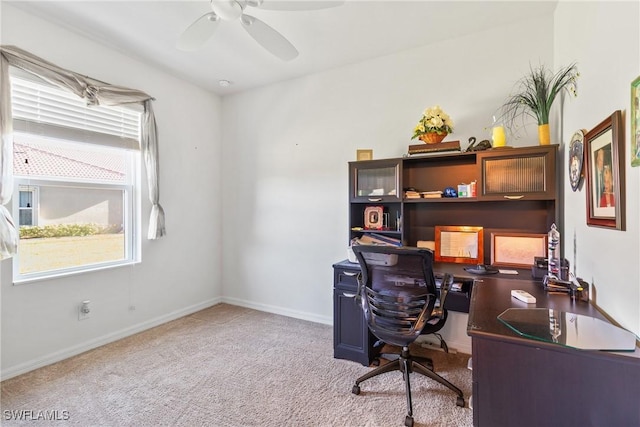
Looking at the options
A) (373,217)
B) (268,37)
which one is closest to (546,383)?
(373,217)

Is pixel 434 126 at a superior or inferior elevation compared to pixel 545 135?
superior

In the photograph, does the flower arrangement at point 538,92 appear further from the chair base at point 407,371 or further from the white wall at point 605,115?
the chair base at point 407,371

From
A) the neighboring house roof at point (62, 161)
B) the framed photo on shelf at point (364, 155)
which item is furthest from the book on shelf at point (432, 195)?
the neighboring house roof at point (62, 161)

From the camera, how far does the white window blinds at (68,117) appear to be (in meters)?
2.31

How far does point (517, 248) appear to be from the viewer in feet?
7.74

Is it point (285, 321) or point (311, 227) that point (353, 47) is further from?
point (285, 321)

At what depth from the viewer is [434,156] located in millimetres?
A: 2482

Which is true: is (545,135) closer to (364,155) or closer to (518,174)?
(518,174)

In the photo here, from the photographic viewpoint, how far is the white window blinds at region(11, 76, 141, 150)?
2314 mm

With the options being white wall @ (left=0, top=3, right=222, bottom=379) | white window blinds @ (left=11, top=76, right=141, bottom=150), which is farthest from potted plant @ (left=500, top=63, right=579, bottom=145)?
white window blinds @ (left=11, top=76, right=141, bottom=150)

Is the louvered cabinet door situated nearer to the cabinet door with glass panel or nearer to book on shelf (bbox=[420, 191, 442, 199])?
book on shelf (bbox=[420, 191, 442, 199])

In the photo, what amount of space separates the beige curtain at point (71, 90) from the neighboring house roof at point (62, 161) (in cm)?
18

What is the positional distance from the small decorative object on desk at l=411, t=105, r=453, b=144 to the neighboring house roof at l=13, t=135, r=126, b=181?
2.97 meters

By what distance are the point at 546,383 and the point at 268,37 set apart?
2.34 m
